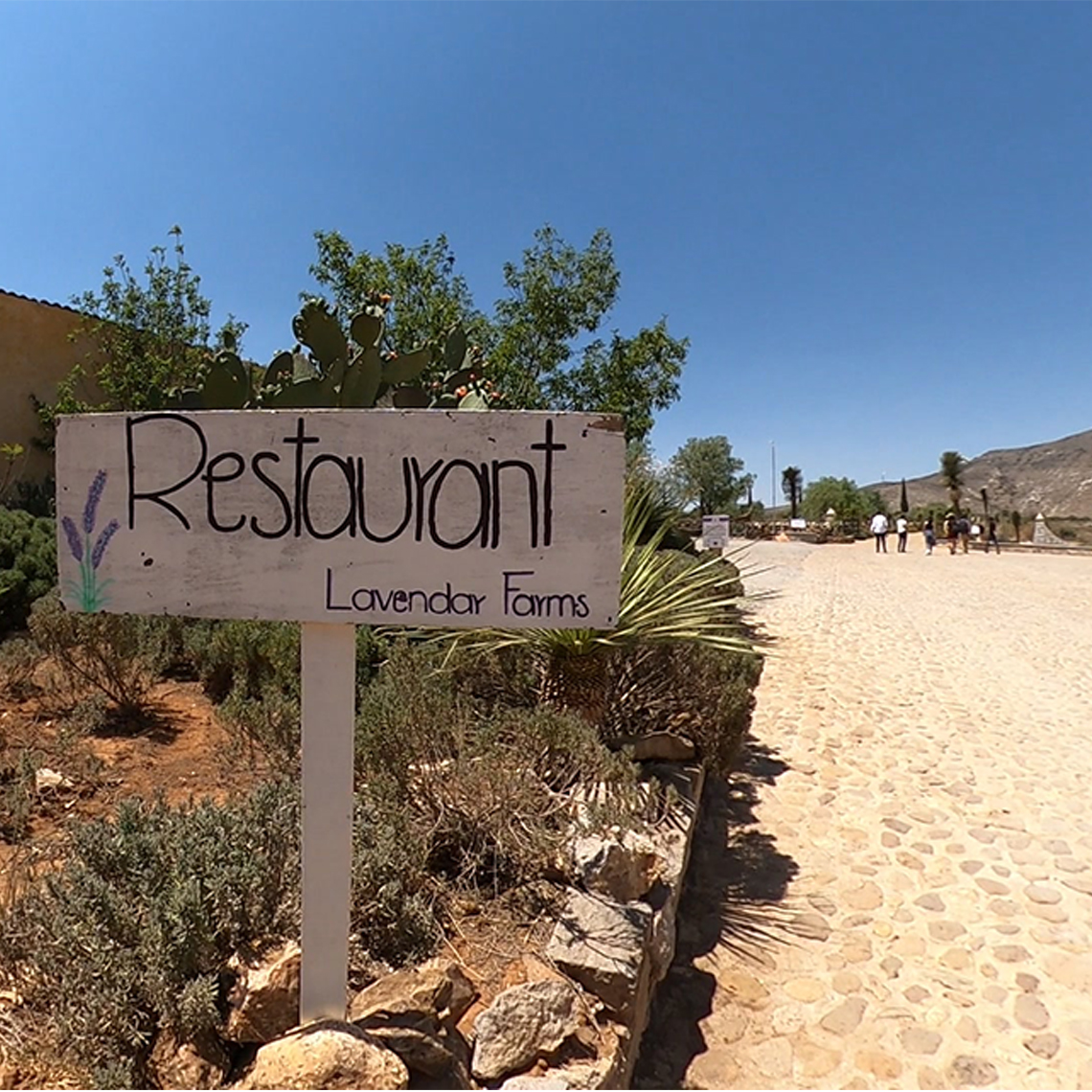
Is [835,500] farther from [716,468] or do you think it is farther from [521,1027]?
[521,1027]

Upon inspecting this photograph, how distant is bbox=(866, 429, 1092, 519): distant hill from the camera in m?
65.7

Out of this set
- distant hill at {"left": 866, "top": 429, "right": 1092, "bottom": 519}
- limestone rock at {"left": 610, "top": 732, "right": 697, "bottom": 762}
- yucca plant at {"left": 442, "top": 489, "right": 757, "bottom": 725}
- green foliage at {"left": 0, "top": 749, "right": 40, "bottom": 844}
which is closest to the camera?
green foliage at {"left": 0, "top": 749, "right": 40, "bottom": 844}

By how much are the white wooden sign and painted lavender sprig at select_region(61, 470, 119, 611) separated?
0.78 ft

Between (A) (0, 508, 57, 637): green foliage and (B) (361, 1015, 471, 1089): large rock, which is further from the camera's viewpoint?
(A) (0, 508, 57, 637): green foliage

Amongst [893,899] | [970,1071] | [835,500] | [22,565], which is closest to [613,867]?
[970,1071]

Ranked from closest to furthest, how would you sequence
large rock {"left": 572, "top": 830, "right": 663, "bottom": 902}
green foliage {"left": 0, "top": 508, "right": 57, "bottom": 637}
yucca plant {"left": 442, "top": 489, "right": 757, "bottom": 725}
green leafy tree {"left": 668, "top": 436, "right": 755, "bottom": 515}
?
large rock {"left": 572, "top": 830, "right": 663, "bottom": 902}
yucca plant {"left": 442, "top": 489, "right": 757, "bottom": 725}
green foliage {"left": 0, "top": 508, "right": 57, "bottom": 637}
green leafy tree {"left": 668, "top": 436, "right": 755, "bottom": 515}

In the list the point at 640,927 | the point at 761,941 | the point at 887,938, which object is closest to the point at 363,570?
the point at 640,927

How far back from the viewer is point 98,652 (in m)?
4.02

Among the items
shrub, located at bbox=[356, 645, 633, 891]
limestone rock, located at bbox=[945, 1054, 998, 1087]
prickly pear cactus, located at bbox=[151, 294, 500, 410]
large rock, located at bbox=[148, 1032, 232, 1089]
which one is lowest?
limestone rock, located at bbox=[945, 1054, 998, 1087]

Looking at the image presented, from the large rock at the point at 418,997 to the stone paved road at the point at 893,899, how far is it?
90cm

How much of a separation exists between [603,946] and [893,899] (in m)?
1.89

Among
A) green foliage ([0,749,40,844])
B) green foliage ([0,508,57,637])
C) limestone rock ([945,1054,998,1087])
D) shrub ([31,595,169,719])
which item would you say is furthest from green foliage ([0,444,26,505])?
limestone rock ([945,1054,998,1087])

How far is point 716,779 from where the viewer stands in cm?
461

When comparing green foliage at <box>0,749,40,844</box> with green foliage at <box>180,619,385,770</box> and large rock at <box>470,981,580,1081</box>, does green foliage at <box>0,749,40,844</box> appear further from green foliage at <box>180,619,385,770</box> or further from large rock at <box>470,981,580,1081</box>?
large rock at <box>470,981,580,1081</box>
